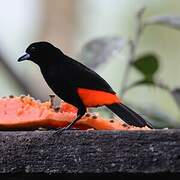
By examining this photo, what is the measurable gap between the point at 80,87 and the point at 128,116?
206mm

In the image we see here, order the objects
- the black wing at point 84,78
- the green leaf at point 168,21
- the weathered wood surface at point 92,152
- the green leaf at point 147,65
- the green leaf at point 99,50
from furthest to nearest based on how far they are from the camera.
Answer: the green leaf at point 147,65
the green leaf at point 168,21
the green leaf at point 99,50
the black wing at point 84,78
the weathered wood surface at point 92,152

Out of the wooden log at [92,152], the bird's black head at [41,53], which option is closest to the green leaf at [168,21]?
the bird's black head at [41,53]

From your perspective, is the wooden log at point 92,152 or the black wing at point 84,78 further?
the black wing at point 84,78

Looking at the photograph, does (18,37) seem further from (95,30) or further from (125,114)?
(125,114)

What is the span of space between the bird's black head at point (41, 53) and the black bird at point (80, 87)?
0.03 metres

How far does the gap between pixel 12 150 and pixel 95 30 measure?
905 centimetres

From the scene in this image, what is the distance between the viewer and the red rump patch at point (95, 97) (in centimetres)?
261

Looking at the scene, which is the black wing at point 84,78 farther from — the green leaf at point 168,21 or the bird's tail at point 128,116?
the green leaf at point 168,21

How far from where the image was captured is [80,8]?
9.52 m

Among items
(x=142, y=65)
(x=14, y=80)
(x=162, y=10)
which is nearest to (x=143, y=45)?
(x=162, y=10)

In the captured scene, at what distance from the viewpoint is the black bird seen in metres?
2.58

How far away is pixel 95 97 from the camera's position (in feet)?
8.66

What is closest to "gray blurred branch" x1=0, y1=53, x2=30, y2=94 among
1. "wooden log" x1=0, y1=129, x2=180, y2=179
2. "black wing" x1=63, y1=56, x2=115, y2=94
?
"black wing" x1=63, y1=56, x2=115, y2=94

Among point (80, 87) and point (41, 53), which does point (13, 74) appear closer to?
point (41, 53)
